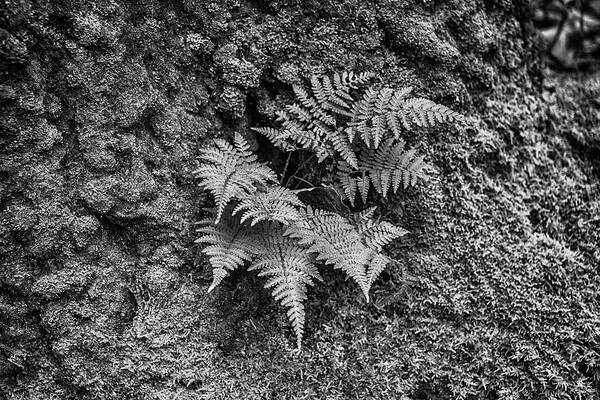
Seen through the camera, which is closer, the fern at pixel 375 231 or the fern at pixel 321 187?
the fern at pixel 321 187

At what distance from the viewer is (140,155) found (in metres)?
3.08

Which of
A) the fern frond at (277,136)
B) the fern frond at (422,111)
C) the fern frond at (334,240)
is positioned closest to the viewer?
the fern frond at (334,240)

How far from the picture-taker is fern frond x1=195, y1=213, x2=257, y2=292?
284cm

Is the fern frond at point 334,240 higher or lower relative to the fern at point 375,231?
lower

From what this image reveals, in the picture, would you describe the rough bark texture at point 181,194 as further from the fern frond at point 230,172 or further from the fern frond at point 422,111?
the fern frond at point 422,111

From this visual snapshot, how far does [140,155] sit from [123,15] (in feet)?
2.65

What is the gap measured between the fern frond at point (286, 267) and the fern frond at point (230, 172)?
1.00 feet

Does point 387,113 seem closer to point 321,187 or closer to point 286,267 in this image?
point 321,187

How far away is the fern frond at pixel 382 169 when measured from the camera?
3.21 metres

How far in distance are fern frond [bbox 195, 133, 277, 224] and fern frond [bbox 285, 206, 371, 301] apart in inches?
13.4

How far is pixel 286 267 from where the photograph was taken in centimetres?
298

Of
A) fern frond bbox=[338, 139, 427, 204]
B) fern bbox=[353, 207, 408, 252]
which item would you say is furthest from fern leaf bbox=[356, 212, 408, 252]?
fern frond bbox=[338, 139, 427, 204]

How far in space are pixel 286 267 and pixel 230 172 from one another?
63 cm

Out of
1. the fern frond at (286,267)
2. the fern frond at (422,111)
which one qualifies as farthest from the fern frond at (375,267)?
the fern frond at (422,111)
